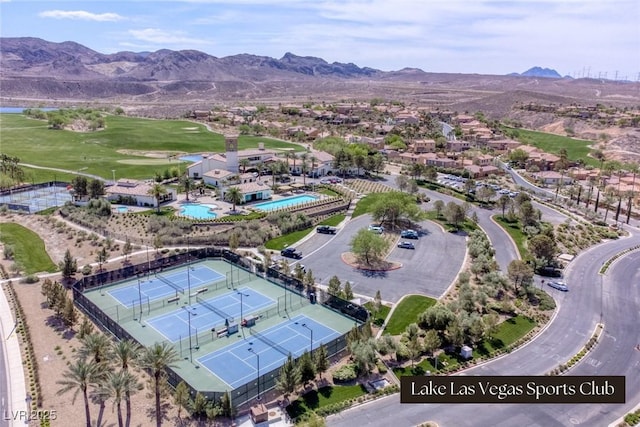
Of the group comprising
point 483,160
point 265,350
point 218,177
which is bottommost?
point 265,350

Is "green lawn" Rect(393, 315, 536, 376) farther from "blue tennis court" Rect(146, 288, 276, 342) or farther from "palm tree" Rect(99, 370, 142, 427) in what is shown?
"palm tree" Rect(99, 370, 142, 427)

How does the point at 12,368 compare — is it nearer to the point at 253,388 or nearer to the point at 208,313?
the point at 208,313

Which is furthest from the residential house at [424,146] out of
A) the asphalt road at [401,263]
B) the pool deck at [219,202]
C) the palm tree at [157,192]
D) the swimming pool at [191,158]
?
the palm tree at [157,192]

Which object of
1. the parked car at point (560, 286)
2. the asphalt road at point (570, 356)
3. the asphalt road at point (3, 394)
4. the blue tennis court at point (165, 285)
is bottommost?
the asphalt road at point (570, 356)

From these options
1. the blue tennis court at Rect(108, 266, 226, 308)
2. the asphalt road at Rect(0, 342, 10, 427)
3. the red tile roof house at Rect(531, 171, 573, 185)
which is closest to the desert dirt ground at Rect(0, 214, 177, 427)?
the asphalt road at Rect(0, 342, 10, 427)

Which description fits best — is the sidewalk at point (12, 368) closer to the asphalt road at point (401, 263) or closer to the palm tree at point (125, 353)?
the palm tree at point (125, 353)

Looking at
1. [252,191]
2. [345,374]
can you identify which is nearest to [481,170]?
[252,191]
